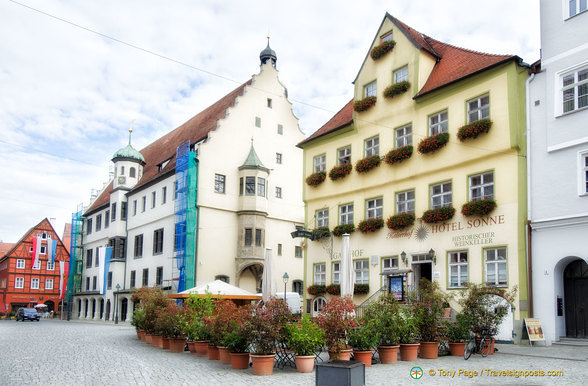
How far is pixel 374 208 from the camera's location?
Result: 2628cm

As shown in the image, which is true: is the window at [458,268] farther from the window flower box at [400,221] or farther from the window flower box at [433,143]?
the window flower box at [433,143]

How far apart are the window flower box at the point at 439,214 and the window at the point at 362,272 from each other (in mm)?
4417

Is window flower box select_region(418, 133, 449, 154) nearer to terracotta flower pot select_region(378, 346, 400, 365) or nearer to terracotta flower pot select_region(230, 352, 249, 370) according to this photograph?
terracotta flower pot select_region(378, 346, 400, 365)

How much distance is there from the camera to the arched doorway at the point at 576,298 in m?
18.0

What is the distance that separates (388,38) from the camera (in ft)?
87.9

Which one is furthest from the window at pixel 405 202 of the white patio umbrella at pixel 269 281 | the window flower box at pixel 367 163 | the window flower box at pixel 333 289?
the white patio umbrella at pixel 269 281

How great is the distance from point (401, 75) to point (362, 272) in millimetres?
9123

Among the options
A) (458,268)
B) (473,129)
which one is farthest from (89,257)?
(473,129)

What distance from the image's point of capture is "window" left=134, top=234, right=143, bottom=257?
157ft

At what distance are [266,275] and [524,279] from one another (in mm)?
9943

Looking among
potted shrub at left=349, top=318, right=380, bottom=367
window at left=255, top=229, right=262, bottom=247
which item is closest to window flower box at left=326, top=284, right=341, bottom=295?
potted shrub at left=349, top=318, right=380, bottom=367

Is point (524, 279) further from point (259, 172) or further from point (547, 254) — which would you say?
point (259, 172)

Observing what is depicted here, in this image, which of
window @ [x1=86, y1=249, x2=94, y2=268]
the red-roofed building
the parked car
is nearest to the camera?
the parked car

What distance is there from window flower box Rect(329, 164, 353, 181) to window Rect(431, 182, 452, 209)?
17.6 feet
